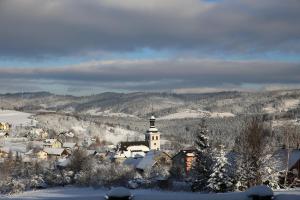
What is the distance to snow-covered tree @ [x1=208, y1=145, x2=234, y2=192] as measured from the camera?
46156 mm

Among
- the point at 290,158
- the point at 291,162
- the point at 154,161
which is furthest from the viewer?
the point at 154,161

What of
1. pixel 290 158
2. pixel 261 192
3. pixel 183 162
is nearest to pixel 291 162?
pixel 290 158

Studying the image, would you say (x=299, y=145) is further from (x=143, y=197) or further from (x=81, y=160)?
(x=143, y=197)

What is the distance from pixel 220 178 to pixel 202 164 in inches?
112

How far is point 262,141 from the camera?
4453cm

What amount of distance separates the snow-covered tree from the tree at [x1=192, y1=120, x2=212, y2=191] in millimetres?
1058

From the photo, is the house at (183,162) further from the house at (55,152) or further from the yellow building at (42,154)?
the house at (55,152)

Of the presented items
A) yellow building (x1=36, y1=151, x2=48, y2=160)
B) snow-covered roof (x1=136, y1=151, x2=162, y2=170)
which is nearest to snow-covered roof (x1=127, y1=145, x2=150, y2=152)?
yellow building (x1=36, y1=151, x2=48, y2=160)

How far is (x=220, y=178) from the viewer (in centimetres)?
4644

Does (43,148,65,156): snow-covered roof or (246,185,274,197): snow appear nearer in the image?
(246,185,274,197): snow

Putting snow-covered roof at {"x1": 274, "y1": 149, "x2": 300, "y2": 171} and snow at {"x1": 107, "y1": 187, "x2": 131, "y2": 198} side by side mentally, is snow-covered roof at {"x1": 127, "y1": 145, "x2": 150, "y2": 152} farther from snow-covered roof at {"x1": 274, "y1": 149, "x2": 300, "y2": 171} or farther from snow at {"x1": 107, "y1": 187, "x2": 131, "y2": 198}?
snow at {"x1": 107, "y1": 187, "x2": 131, "y2": 198}

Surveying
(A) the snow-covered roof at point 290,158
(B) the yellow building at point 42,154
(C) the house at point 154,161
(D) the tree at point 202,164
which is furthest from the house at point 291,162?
(B) the yellow building at point 42,154

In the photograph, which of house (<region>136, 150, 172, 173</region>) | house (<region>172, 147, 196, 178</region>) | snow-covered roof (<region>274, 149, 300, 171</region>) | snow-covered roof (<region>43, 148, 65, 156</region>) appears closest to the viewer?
snow-covered roof (<region>274, 149, 300, 171</region>)

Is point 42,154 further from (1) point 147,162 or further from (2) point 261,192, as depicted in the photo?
(2) point 261,192
